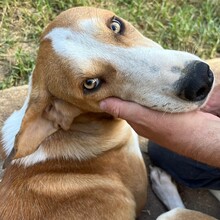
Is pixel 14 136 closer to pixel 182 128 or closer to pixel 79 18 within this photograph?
pixel 79 18

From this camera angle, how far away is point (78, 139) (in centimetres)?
373

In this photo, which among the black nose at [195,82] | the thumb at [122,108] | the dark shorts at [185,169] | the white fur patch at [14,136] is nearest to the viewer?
the black nose at [195,82]

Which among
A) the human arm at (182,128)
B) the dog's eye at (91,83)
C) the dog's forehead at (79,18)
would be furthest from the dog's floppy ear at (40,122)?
the dog's forehead at (79,18)

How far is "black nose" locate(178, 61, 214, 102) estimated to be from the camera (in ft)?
9.70

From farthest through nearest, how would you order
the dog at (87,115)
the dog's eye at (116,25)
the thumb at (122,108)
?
1. the dog's eye at (116,25)
2. the thumb at (122,108)
3. the dog at (87,115)

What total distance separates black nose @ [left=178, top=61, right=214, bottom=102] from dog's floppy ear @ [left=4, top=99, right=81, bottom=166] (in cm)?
84

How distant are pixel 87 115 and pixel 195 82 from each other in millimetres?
924

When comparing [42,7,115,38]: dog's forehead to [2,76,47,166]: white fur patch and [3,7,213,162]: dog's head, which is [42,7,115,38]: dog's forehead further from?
[2,76,47,166]: white fur patch

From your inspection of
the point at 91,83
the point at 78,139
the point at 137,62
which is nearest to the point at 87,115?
the point at 78,139

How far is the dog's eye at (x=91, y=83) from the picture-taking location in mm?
3219

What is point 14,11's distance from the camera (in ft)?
19.3

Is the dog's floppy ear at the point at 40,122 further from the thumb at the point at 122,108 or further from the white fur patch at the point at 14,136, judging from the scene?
the thumb at the point at 122,108

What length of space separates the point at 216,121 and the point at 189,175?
1.15 meters

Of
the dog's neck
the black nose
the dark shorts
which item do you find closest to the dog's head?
the black nose
